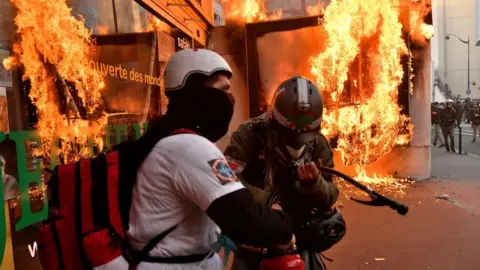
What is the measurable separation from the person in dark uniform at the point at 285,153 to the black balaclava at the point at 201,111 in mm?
785

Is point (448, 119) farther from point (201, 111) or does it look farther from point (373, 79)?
point (201, 111)

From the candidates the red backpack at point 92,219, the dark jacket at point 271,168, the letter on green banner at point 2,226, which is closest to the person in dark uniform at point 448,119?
the dark jacket at point 271,168

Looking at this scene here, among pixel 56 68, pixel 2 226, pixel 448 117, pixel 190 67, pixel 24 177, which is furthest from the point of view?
pixel 448 117

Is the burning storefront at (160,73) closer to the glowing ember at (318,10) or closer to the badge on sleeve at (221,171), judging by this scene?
the glowing ember at (318,10)

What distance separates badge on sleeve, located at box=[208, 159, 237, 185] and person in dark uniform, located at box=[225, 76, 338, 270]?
0.90 meters

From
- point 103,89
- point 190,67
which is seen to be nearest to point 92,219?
point 190,67

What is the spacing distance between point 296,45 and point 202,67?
344 inches

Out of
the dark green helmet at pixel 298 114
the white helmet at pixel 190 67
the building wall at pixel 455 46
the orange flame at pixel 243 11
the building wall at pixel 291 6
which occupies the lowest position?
the dark green helmet at pixel 298 114

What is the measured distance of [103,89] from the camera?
4863 millimetres

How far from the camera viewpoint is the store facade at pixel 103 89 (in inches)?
128

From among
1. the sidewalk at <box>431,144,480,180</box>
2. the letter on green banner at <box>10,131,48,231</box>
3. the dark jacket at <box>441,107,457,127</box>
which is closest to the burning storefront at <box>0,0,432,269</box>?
the letter on green banner at <box>10,131,48,231</box>

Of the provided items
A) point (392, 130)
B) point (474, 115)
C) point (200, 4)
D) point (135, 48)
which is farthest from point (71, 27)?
point (474, 115)

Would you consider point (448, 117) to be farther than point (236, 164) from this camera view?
Yes

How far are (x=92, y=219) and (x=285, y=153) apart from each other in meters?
1.26
